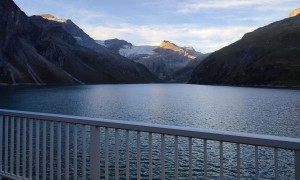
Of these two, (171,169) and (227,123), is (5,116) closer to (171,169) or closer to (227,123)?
(171,169)

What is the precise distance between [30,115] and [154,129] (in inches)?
137

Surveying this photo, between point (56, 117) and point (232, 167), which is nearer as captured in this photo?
point (56, 117)

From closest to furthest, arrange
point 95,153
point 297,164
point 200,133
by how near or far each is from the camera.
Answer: point 297,164
point 200,133
point 95,153

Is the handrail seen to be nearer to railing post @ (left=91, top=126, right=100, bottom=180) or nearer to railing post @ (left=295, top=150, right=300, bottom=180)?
railing post @ (left=295, top=150, right=300, bottom=180)

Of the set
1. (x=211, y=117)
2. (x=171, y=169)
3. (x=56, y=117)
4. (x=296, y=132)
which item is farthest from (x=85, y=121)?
(x=211, y=117)

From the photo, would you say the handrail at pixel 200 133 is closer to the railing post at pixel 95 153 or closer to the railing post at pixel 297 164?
the railing post at pixel 297 164

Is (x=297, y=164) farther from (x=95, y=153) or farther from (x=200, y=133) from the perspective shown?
(x=95, y=153)

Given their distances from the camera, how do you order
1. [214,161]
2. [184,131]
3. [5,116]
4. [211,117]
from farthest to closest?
[211,117] < [214,161] < [5,116] < [184,131]

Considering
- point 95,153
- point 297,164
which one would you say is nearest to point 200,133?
point 297,164

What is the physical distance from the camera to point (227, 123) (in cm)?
5500

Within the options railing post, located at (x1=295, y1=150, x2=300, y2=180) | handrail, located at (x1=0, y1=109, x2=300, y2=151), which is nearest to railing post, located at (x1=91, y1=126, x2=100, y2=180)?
handrail, located at (x1=0, y1=109, x2=300, y2=151)

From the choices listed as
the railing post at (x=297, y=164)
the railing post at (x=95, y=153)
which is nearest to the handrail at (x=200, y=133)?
the railing post at (x=297, y=164)

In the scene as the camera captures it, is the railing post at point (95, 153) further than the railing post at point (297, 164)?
Yes

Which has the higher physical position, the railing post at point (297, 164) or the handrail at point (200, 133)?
the handrail at point (200, 133)
